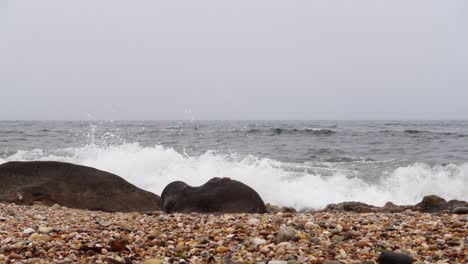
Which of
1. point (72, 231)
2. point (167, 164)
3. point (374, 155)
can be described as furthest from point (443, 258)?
point (374, 155)

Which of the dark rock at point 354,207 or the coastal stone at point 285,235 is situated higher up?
the coastal stone at point 285,235

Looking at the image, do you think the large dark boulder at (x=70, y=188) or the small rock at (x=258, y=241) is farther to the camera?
the large dark boulder at (x=70, y=188)

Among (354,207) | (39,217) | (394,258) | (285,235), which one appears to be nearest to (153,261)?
(285,235)

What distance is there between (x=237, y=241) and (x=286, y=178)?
783 cm

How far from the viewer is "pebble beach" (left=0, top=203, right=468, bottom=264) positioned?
11.6 ft

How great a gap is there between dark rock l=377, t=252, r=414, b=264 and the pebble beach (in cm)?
12

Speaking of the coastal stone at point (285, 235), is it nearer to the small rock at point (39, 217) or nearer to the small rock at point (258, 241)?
the small rock at point (258, 241)

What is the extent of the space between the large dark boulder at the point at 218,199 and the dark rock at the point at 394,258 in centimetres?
365

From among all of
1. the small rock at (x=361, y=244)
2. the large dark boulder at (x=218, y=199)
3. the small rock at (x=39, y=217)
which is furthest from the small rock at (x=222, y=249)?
the large dark boulder at (x=218, y=199)

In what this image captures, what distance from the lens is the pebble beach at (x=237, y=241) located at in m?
3.52

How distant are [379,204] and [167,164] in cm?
617

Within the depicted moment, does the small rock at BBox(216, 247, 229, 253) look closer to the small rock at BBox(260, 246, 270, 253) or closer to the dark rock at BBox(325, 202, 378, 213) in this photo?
the small rock at BBox(260, 246, 270, 253)

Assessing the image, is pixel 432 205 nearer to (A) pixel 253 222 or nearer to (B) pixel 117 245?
(A) pixel 253 222

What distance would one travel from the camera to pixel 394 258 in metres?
3.29
